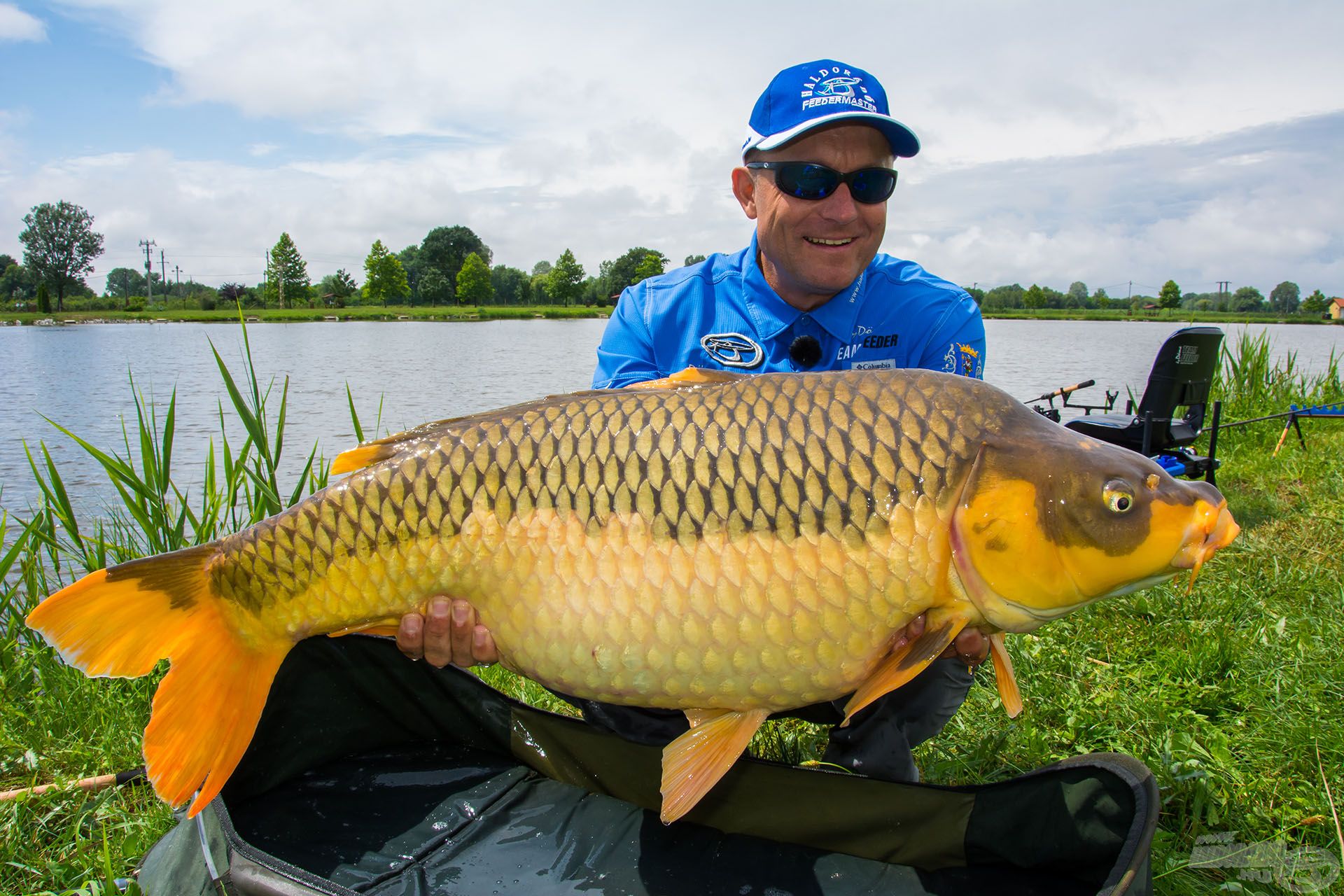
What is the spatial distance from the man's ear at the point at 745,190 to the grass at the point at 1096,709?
121 cm

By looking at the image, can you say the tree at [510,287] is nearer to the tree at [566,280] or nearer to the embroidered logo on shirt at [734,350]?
the tree at [566,280]

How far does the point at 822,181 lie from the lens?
1797 mm

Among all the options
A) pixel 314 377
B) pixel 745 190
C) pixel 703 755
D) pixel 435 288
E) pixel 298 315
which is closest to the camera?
→ pixel 703 755

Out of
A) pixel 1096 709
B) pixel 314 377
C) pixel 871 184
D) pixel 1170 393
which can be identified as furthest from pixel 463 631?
pixel 314 377

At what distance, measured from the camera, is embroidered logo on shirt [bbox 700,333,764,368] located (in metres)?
1.91

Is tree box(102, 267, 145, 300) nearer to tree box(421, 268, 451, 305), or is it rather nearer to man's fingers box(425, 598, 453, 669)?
tree box(421, 268, 451, 305)

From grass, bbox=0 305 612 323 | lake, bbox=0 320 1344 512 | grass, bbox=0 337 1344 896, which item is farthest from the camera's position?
grass, bbox=0 305 612 323

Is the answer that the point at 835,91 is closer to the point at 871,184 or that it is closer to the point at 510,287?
the point at 871,184

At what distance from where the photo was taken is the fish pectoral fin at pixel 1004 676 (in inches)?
49.8

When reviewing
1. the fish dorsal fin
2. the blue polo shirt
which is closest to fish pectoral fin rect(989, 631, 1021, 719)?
the fish dorsal fin

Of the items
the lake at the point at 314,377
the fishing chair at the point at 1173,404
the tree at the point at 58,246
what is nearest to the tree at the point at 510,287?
the tree at the point at 58,246

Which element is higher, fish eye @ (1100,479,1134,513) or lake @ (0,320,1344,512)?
fish eye @ (1100,479,1134,513)

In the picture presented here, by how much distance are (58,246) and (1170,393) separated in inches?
2493

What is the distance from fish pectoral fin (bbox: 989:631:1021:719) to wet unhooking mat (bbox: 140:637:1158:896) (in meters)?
0.16
